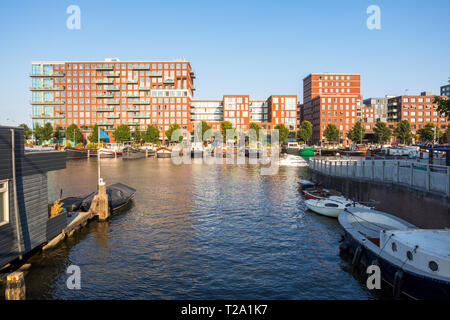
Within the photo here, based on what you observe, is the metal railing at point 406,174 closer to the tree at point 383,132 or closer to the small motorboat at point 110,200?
the small motorboat at point 110,200

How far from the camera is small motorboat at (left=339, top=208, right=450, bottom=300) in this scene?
12.3m

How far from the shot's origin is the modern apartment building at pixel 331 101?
544 ft

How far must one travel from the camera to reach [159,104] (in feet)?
513

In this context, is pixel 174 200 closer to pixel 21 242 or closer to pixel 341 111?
pixel 21 242

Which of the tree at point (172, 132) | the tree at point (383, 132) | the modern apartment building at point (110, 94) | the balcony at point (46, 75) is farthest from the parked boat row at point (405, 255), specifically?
the balcony at point (46, 75)

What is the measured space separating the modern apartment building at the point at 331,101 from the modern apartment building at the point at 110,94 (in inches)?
2498

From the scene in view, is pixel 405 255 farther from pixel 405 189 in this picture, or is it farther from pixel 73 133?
pixel 73 133

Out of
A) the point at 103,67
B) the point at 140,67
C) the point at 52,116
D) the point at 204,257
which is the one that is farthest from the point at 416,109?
the point at 204,257

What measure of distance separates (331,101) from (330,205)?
5857 inches

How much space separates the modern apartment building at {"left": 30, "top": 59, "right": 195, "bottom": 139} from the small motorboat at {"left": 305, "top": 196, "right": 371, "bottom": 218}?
5231 inches

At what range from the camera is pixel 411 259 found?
13.4 m

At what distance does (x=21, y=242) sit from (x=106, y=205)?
36.3 feet

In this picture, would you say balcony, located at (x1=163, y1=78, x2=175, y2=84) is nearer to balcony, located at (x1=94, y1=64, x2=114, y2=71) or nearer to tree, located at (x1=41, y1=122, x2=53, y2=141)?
balcony, located at (x1=94, y1=64, x2=114, y2=71)
